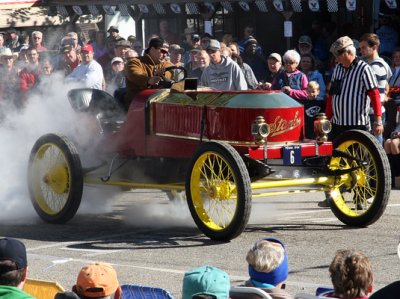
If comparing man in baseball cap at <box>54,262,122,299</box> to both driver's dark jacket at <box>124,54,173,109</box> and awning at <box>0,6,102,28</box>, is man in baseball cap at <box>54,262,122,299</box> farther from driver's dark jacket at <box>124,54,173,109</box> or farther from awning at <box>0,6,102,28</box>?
awning at <box>0,6,102,28</box>

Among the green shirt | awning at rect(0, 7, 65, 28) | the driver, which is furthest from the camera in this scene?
awning at rect(0, 7, 65, 28)

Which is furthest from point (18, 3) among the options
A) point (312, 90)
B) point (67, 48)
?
point (312, 90)

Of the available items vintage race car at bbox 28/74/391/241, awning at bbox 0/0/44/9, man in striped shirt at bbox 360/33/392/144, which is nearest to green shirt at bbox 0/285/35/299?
vintage race car at bbox 28/74/391/241

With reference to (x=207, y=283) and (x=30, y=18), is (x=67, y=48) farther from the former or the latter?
(x=207, y=283)

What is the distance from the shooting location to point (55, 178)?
11.3 m

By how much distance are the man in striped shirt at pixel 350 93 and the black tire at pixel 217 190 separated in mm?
2070

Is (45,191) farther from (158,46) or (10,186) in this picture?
(158,46)

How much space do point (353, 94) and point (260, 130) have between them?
1967 millimetres

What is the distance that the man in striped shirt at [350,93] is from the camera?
37.2ft

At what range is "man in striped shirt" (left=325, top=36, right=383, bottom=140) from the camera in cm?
1135

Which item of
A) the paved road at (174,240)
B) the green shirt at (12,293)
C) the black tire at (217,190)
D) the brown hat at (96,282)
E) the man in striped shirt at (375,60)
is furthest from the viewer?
the man in striped shirt at (375,60)

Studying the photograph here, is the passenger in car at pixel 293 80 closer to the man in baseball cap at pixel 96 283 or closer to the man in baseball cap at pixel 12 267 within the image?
the man in baseball cap at pixel 96 283

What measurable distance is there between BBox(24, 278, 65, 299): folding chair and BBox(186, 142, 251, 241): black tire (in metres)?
3.50

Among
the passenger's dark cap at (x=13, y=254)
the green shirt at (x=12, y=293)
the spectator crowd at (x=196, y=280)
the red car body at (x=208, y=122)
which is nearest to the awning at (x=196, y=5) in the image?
the red car body at (x=208, y=122)
